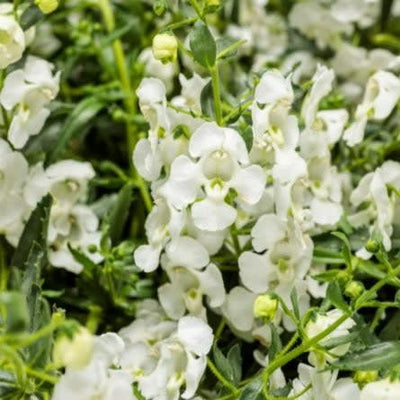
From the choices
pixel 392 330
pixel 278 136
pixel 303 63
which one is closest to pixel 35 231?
pixel 278 136

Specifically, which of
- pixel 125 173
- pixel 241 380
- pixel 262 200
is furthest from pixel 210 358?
pixel 125 173

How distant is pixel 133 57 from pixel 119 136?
0.12 metres

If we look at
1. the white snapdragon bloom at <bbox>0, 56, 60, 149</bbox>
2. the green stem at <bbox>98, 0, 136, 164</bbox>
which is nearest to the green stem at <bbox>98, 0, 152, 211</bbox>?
the green stem at <bbox>98, 0, 136, 164</bbox>

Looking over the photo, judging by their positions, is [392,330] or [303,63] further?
[303,63]

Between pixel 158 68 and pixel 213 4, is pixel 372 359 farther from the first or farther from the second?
pixel 158 68

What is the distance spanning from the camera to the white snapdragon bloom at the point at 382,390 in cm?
78

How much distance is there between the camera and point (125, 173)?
1.19m

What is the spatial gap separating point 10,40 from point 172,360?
1.10 feet

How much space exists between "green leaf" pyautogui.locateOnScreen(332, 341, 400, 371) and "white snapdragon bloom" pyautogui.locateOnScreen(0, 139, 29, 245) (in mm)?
369

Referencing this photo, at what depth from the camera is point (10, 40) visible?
96 centimetres

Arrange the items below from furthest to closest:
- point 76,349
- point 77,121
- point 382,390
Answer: point 77,121
point 382,390
point 76,349

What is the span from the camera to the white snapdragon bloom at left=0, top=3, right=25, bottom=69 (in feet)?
3.14

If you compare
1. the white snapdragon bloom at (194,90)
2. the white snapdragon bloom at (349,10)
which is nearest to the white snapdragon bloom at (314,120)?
the white snapdragon bloom at (194,90)

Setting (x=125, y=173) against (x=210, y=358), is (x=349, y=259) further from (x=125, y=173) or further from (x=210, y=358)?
(x=125, y=173)
